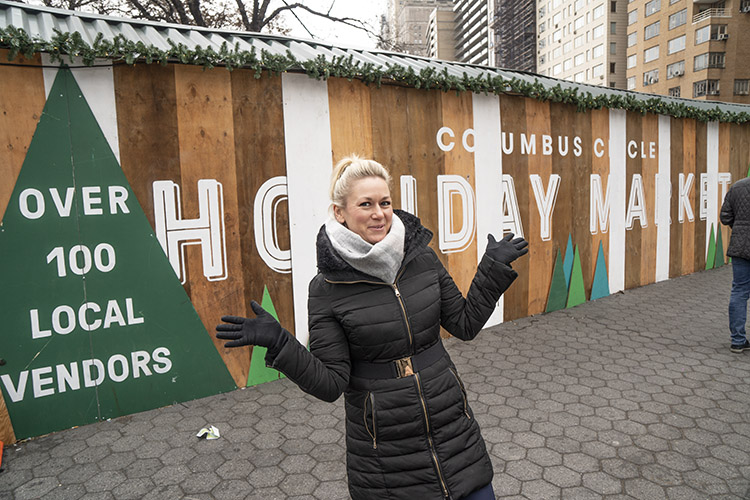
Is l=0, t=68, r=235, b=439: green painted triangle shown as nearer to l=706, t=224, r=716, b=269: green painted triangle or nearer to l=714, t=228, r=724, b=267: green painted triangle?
l=706, t=224, r=716, b=269: green painted triangle

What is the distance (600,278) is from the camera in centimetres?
797

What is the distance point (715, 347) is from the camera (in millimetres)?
5586

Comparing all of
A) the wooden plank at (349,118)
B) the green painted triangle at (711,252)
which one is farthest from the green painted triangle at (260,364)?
the green painted triangle at (711,252)

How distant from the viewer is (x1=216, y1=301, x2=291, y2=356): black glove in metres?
1.60

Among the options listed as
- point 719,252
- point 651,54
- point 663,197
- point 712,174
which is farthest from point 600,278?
point 651,54

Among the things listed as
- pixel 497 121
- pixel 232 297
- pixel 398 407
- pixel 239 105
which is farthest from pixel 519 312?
pixel 398 407

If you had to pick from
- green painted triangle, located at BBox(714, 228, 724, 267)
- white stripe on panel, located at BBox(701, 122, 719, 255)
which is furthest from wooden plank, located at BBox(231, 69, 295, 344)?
green painted triangle, located at BBox(714, 228, 724, 267)

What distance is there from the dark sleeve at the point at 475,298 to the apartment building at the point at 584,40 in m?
77.4

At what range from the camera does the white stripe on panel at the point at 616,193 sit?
7969mm

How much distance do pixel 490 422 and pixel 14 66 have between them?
16.4 ft

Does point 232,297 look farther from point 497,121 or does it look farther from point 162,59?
point 497,121

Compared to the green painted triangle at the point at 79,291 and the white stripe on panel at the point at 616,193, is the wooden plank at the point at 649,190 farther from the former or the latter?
the green painted triangle at the point at 79,291

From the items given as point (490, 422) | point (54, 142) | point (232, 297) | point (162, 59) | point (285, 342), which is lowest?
point (490, 422)

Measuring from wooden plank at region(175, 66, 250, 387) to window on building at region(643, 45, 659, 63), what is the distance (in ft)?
209
